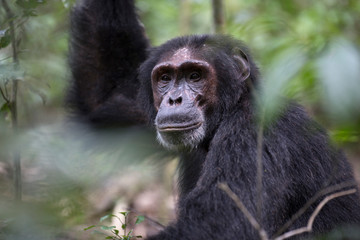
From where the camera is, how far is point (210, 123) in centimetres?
509

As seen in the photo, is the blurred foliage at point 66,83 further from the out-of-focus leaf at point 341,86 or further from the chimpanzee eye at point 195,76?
the chimpanzee eye at point 195,76

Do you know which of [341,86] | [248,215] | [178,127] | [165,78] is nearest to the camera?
[341,86]

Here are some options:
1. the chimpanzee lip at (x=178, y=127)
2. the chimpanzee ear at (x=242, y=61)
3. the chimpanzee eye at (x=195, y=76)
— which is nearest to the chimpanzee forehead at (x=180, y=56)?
the chimpanzee eye at (x=195, y=76)

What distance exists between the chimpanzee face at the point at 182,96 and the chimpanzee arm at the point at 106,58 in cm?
127

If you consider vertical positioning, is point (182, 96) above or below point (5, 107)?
below

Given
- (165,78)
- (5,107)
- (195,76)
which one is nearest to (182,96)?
(195,76)

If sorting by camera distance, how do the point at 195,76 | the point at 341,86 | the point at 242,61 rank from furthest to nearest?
the point at 195,76
the point at 242,61
the point at 341,86

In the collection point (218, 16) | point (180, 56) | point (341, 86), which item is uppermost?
point (218, 16)

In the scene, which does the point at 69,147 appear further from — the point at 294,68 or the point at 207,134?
the point at 294,68

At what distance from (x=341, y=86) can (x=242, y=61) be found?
11.0 ft

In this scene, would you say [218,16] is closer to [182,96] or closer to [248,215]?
[182,96]

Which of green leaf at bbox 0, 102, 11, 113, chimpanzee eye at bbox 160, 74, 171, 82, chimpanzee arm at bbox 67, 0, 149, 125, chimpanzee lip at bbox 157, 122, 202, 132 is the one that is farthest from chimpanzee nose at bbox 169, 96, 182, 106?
green leaf at bbox 0, 102, 11, 113

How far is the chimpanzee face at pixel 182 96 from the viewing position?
4945mm

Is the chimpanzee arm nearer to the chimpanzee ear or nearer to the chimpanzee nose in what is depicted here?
the chimpanzee nose
